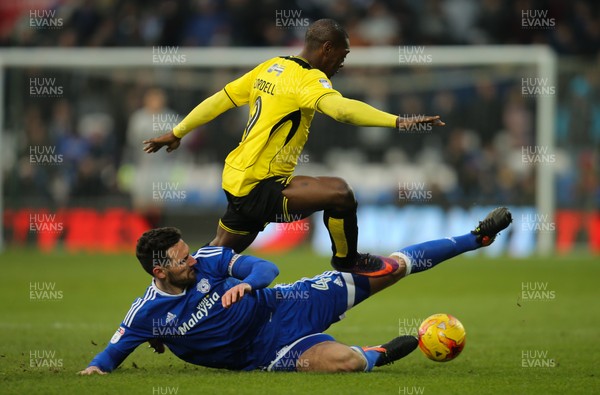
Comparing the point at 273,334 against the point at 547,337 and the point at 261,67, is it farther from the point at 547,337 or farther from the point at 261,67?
the point at 547,337

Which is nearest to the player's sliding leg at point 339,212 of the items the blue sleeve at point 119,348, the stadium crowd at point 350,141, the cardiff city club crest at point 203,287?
the cardiff city club crest at point 203,287

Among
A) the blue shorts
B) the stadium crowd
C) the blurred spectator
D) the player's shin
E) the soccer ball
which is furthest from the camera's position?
the stadium crowd

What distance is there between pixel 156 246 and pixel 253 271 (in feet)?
2.22

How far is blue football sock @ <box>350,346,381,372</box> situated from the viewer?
23.2ft

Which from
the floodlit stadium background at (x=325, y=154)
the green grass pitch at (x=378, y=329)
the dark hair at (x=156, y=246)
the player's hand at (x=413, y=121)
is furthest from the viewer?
the floodlit stadium background at (x=325, y=154)

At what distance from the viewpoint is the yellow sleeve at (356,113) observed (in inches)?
280

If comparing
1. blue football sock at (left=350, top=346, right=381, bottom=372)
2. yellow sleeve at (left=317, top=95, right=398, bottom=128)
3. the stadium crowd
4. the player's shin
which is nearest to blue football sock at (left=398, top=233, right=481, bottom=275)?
the player's shin

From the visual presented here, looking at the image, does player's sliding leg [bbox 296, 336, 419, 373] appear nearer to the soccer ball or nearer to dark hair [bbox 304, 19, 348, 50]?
the soccer ball

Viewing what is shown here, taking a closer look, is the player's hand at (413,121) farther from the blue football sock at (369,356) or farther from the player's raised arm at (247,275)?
the blue football sock at (369,356)

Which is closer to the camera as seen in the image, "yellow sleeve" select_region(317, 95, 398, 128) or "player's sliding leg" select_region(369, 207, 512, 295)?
"yellow sleeve" select_region(317, 95, 398, 128)

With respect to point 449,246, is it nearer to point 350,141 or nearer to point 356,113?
point 356,113

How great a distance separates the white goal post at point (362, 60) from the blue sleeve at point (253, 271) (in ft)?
37.1

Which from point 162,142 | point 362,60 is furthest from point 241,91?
point 362,60

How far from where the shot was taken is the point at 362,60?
18.4m
